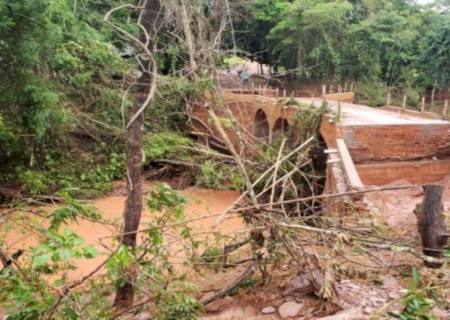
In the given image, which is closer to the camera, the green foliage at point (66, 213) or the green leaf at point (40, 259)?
the green leaf at point (40, 259)

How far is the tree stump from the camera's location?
4.03 metres

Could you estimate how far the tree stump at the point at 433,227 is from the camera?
13.2 ft

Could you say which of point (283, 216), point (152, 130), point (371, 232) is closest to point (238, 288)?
point (283, 216)

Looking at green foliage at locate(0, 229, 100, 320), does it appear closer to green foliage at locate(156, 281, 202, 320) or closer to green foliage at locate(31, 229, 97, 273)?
green foliage at locate(31, 229, 97, 273)

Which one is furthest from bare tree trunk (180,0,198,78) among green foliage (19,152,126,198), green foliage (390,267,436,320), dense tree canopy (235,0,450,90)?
dense tree canopy (235,0,450,90)

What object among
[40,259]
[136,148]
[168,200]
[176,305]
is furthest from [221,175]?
[40,259]

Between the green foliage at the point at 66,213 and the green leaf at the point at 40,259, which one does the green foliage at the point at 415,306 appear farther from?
the green foliage at the point at 66,213

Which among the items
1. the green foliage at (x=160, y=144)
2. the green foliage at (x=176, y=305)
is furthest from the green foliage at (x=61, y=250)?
the green foliage at (x=160, y=144)

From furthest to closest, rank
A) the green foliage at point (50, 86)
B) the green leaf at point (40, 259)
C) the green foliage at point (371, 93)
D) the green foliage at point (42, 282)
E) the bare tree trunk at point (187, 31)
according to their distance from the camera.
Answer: the green foliage at point (371, 93)
the green foliage at point (50, 86)
the bare tree trunk at point (187, 31)
the green foliage at point (42, 282)
the green leaf at point (40, 259)

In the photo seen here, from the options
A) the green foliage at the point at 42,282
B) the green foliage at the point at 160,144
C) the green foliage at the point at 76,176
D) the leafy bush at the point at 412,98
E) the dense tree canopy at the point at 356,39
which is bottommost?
the green foliage at the point at 76,176

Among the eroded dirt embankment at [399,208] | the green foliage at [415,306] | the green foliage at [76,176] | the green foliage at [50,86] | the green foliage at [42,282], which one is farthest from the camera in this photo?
the green foliage at [76,176]

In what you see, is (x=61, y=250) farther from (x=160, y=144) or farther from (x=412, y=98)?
(x=412, y=98)

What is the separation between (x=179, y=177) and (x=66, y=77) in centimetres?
508

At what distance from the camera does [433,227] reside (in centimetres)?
406
